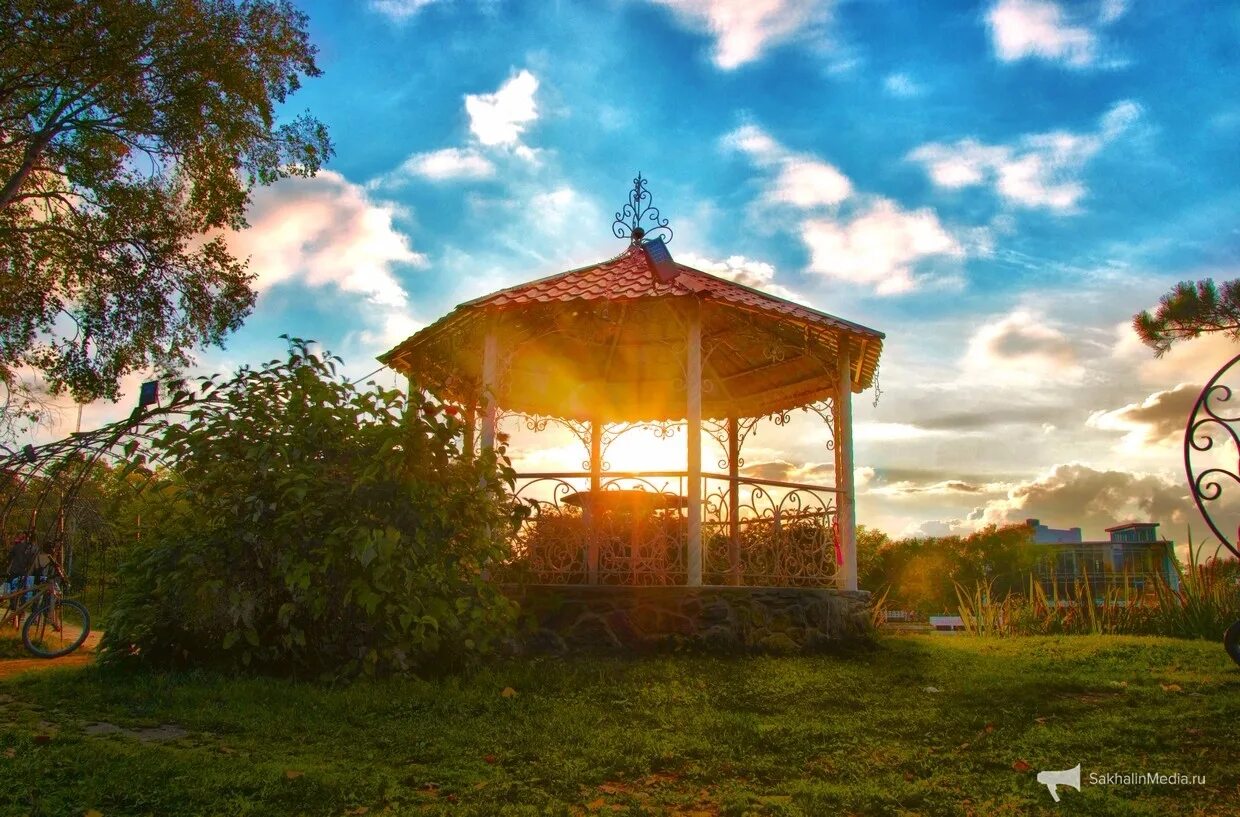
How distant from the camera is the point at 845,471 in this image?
36.7 feet

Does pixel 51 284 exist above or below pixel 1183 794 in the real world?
above

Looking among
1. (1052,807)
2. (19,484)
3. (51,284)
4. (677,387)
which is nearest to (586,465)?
(677,387)

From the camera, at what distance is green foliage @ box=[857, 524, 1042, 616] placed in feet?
181

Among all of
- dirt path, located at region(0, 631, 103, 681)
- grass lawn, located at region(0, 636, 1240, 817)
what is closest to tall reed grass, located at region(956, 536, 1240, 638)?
grass lawn, located at region(0, 636, 1240, 817)

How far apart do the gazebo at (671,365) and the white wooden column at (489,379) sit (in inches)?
0.7

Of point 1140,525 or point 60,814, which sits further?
point 1140,525

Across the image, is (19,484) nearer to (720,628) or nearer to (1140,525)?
(720,628)

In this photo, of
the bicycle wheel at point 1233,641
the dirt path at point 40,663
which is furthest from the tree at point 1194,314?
the dirt path at point 40,663

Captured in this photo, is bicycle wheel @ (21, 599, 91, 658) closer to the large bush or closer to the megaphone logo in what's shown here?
the large bush

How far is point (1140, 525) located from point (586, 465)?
70.5m

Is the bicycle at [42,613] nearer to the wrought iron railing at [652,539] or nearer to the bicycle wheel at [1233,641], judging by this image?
the wrought iron railing at [652,539]

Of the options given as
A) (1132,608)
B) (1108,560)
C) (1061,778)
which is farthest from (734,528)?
(1108,560)

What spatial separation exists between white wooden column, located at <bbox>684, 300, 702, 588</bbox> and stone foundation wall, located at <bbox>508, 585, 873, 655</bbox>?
0.33 m

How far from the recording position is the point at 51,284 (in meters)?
17.1
